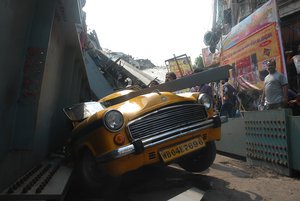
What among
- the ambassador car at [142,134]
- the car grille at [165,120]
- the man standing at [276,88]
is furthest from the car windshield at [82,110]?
the man standing at [276,88]

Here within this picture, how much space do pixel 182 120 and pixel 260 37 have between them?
4.69 metres

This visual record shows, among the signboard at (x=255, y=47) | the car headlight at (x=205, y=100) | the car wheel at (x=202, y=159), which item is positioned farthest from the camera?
the signboard at (x=255, y=47)

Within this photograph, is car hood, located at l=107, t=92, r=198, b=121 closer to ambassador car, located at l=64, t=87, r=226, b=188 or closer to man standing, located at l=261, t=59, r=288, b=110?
ambassador car, located at l=64, t=87, r=226, b=188

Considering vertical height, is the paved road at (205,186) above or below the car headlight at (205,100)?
below

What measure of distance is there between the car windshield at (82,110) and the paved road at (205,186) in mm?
1039

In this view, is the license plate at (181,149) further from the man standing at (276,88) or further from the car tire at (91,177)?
the man standing at (276,88)

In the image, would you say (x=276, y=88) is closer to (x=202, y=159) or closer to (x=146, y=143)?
(x=202, y=159)

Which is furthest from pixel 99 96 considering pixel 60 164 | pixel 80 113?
pixel 60 164

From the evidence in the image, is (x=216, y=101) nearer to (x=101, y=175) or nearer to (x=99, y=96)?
(x=99, y=96)

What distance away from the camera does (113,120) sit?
4047 millimetres

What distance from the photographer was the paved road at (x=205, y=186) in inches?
164

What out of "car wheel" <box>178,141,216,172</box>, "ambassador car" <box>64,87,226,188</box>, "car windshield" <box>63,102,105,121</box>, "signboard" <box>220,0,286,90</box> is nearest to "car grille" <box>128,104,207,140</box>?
"ambassador car" <box>64,87,226,188</box>

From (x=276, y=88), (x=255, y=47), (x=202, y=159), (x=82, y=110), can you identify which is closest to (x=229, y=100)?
(x=255, y=47)

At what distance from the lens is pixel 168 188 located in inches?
177
